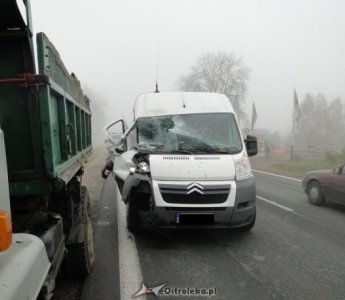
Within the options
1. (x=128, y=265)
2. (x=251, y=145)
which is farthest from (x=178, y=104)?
(x=128, y=265)

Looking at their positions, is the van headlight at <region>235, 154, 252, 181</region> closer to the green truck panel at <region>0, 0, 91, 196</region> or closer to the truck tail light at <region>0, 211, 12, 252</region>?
the green truck panel at <region>0, 0, 91, 196</region>

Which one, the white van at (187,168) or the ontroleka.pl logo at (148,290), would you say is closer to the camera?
the ontroleka.pl logo at (148,290)

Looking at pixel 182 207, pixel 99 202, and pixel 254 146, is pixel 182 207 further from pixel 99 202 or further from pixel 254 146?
pixel 99 202

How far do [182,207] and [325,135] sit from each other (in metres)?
79.5

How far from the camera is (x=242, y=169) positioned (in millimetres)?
6234

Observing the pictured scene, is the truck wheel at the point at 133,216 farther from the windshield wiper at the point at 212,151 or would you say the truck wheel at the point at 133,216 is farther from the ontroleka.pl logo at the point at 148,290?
the ontroleka.pl logo at the point at 148,290

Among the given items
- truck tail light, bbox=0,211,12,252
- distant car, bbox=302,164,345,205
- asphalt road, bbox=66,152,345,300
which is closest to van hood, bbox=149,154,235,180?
asphalt road, bbox=66,152,345,300

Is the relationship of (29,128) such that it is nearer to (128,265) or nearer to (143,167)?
(128,265)

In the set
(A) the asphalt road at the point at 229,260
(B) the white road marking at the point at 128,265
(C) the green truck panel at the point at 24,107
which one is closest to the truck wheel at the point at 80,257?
(A) the asphalt road at the point at 229,260

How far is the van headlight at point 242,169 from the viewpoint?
6.14 metres

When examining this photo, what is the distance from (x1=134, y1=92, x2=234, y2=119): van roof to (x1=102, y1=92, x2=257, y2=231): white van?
2 centimetres

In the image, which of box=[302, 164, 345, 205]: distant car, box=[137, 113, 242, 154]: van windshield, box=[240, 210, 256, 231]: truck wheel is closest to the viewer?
box=[240, 210, 256, 231]: truck wheel

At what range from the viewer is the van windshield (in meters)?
6.55

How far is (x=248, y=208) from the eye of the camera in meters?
6.10
